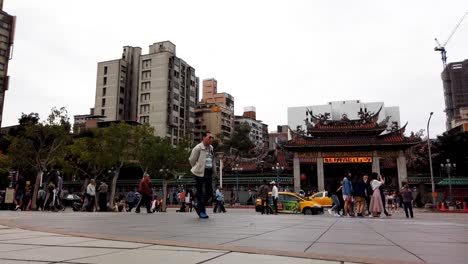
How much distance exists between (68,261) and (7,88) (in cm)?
6918

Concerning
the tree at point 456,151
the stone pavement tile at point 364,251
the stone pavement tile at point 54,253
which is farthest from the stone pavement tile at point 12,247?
the tree at point 456,151

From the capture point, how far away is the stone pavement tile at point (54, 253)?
329cm

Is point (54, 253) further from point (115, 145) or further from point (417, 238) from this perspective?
point (115, 145)

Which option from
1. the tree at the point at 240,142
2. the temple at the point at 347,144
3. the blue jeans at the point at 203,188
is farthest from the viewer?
the tree at the point at 240,142

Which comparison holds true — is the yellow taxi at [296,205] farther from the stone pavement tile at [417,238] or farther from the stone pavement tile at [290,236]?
the stone pavement tile at [290,236]

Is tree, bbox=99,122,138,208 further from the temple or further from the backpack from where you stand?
the backpack

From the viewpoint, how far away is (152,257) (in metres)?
3.36

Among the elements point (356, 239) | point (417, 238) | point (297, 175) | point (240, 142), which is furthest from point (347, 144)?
point (356, 239)

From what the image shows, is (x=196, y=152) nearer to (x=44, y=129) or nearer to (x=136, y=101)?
(x=44, y=129)

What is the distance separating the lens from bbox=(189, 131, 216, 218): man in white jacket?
8.33 metres

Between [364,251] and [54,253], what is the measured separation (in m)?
3.04

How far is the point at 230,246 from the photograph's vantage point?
4.03 m

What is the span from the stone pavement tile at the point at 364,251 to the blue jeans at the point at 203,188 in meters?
4.41

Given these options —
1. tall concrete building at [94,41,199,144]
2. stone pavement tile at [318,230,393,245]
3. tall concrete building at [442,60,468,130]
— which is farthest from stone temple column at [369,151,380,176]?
tall concrete building at [442,60,468,130]
